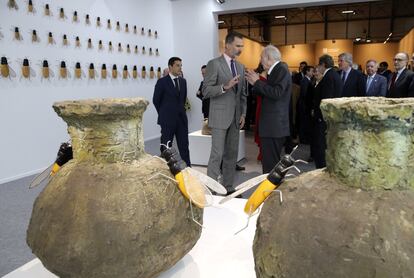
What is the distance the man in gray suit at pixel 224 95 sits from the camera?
3168 mm

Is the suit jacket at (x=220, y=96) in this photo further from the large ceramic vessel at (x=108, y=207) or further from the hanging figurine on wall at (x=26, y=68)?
the hanging figurine on wall at (x=26, y=68)

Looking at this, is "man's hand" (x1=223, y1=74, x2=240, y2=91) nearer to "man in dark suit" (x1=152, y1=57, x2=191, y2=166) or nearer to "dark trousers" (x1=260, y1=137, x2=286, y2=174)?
"dark trousers" (x1=260, y1=137, x2=286, y2=174)

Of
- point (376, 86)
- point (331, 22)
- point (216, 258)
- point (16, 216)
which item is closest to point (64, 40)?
point (16, 216)

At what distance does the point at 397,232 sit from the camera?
2.27ft

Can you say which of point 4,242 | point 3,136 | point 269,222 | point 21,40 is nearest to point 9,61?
point 21,40

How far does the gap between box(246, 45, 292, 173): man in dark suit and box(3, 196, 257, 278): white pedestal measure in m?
1.45

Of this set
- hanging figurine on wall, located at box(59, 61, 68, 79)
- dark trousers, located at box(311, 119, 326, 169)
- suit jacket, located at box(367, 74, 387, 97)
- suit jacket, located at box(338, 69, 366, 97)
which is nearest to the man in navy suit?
suit jacket, located at box(367, 74, 387, 97)

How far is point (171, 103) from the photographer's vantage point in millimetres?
4262

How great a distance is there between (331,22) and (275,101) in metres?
12.4

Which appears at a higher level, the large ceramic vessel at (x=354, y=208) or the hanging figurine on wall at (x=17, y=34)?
the hanging figurine on wall at (x=17, y=34)

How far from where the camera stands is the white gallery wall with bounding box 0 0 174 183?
164 inches

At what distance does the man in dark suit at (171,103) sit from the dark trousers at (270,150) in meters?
1.57

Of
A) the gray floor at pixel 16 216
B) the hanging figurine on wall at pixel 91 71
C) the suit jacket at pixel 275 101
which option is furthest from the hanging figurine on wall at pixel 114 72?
the suit jacket at pixel 275 101

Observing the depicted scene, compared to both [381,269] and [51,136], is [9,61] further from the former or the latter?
[381,269]
